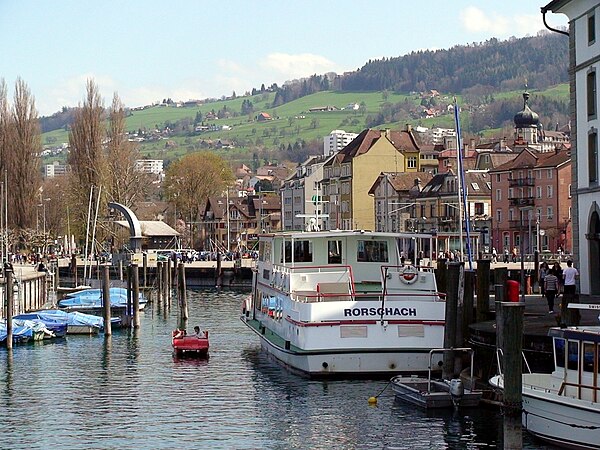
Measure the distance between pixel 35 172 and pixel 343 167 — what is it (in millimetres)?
54813

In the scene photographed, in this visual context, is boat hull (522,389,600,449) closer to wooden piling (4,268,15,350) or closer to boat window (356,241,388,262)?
boat window (356,241,388,262)

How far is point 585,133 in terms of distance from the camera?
2228 inches

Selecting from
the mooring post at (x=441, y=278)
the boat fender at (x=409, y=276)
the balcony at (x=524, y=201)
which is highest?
the balcony at (x=524, y=201)

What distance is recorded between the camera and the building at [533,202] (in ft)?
414

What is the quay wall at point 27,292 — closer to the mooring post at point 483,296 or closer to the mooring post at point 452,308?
the mooring post at point 483,296

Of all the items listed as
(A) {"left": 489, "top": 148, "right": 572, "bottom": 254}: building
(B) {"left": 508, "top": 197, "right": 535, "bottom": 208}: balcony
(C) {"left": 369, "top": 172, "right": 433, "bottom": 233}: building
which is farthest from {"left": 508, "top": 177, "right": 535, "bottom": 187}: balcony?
(C) {"left": 369, "top": 172, "right": 433, "bottom": 233}: building

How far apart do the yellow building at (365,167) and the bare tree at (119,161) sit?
34.5m

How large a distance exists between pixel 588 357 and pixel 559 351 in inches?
52.9

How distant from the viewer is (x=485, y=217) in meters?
140

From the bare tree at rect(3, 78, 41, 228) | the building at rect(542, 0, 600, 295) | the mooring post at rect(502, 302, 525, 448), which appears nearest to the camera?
the mooring post at rect(502, 302, 525, 448)

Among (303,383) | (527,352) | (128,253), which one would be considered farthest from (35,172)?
(527,352)

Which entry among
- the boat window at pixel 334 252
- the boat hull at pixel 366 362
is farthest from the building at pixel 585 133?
the boat hull at pixel 366 362

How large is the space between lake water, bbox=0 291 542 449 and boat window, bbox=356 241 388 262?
579 cm

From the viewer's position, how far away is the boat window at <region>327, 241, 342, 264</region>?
158ft
